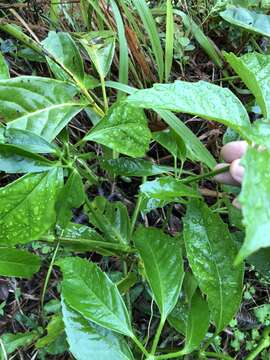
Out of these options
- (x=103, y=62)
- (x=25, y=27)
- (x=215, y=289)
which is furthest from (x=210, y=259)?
(x=25, y=27)

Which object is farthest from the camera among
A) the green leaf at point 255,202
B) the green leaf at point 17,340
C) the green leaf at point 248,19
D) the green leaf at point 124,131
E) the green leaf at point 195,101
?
the green leaf at point 248,19

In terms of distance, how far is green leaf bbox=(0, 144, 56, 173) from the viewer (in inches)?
29.3

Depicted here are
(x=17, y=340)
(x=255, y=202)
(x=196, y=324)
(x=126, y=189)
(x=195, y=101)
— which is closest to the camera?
(x=255, y=202)

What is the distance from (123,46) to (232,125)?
24.5 inches

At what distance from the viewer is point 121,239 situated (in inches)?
39.3

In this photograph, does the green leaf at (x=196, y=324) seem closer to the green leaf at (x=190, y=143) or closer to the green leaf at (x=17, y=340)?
the green leaf at (x=190, y=143)

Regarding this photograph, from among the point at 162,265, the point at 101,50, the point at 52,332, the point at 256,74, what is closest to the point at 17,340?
the point at 52,332

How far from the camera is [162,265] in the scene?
0.86m

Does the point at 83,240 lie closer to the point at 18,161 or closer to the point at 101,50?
the point at 18,161

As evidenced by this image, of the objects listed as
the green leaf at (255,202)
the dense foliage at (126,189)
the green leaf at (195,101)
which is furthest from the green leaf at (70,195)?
the green leaf at (255,202)

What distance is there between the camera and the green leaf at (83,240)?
0.93 metres

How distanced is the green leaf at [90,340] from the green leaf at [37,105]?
0.32m

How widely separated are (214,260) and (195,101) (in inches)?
13.3

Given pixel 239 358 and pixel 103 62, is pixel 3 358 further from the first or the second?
pixel 103 62
